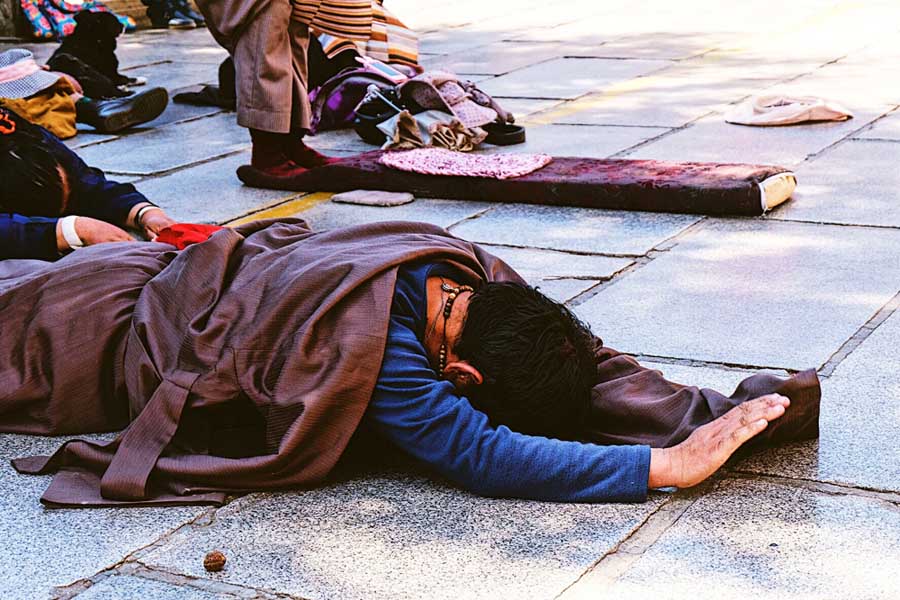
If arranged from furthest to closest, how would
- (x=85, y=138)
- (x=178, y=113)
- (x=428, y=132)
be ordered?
(x=178, y=113) < (x=85, y=138) < (x=428, y=132)

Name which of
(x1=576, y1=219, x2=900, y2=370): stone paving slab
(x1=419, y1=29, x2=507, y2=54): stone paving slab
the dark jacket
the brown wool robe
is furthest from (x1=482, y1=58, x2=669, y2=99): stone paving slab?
the brown wool robe

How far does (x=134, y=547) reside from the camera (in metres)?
2.45

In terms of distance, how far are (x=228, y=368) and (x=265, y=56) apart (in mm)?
2787

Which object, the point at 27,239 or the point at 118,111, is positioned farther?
the point at 118,111

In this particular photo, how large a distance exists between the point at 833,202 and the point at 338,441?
282cm

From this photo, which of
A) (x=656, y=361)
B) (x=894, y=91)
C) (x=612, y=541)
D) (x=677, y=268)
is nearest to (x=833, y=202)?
(x=677, y=268)

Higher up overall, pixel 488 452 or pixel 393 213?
pixel 488 452

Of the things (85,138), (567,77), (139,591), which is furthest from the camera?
(567,77)

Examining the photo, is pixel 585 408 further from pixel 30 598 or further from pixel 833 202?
pixel 833 202

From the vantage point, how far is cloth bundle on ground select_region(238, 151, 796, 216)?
471cm

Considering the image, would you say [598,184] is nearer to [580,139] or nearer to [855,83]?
[580,139]

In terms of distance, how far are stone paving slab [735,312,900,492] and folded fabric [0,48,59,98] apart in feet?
14.5

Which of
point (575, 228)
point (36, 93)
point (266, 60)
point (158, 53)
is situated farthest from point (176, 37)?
point (575, 228)

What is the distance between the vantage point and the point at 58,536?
2500mm
